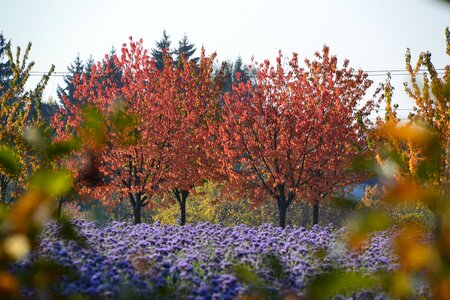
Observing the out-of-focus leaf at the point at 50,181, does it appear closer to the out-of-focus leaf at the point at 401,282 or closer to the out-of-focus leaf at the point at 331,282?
the out-of-focus leaf at the point at 331,282

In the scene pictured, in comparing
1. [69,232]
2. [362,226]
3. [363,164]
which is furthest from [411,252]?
[69,232]

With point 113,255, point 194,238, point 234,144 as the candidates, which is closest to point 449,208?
point 113,255

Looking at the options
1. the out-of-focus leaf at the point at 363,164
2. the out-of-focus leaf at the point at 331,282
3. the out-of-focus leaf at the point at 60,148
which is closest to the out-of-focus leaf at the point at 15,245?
the out-of-focus leaf at the point at 60,148

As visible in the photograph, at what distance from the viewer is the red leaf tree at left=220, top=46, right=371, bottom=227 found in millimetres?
19531

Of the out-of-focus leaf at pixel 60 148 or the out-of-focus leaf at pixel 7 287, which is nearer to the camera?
the out-of-focus leaf at pixel 7 287

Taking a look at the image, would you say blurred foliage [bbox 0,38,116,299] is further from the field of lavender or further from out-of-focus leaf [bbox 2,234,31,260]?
the field of lavender

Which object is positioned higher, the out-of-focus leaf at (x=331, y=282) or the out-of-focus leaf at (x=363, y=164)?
the out-of-focus leaf at (x=363, y=164)

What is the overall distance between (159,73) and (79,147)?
66.6ft

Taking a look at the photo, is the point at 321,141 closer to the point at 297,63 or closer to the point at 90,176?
the point at 297,63

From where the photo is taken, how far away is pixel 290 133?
19641 millimetres

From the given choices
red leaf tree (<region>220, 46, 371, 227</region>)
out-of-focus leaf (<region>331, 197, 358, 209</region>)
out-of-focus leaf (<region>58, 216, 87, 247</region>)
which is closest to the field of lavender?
out-of-focus leaf (<region>331, 197, 358, 209</region>)

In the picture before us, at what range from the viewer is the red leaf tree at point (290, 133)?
64.1 feet

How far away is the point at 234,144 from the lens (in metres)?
19.9

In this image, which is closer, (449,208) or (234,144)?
(449,208)
